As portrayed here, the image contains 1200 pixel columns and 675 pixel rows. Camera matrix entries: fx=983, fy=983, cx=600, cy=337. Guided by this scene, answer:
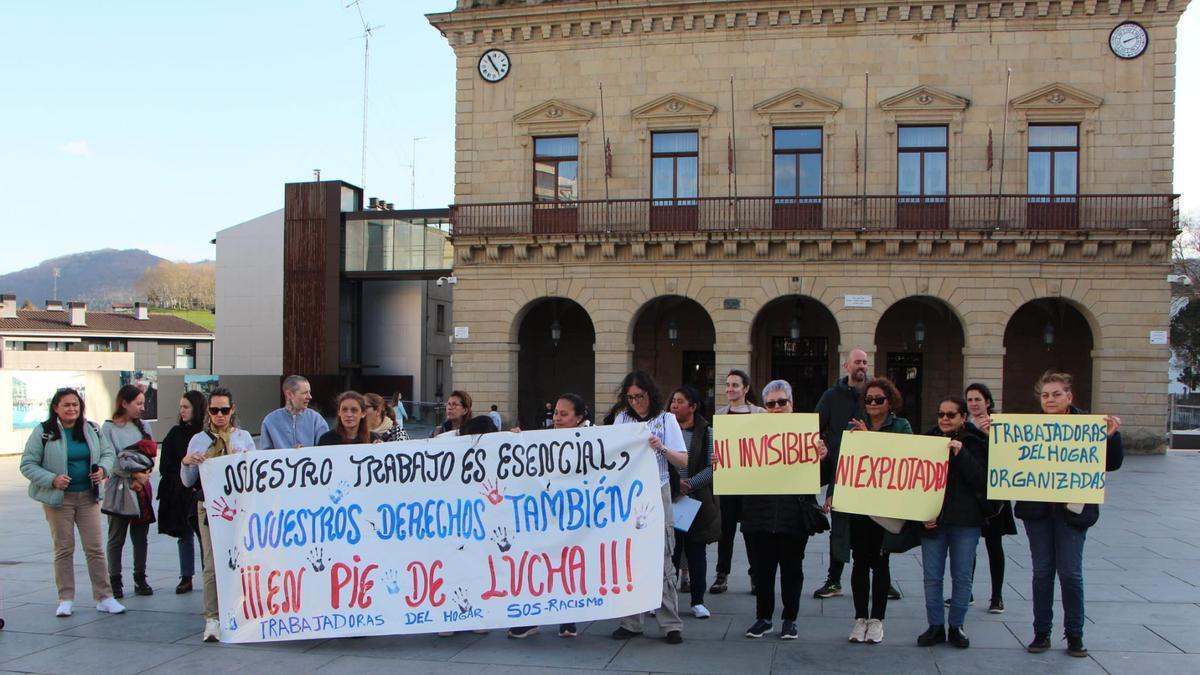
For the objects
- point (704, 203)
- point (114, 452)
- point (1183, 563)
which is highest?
point (704, 203)

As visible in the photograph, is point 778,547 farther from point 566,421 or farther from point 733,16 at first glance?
point 733,16

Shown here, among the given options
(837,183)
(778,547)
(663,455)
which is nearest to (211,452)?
(663,455)

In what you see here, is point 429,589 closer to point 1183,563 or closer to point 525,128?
point 1183,563

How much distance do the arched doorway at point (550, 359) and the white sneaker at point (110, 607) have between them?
22.3 metres

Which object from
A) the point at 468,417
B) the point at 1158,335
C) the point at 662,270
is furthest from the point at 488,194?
the point at 468,417

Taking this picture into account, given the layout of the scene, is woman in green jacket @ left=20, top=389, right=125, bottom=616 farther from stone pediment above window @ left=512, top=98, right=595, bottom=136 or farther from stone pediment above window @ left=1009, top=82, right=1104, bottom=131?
stone pediment above window @ left=1009, top=82, right=1104, bottom=131

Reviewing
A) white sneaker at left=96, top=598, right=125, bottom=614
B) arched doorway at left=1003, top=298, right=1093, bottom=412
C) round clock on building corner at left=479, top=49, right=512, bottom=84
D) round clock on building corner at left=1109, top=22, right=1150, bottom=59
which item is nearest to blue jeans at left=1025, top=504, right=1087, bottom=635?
white sneaker at left=96, top=598, right=125, bottom=614

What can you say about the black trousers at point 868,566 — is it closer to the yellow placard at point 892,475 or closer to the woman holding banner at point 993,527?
the yellow placard at point 892,475

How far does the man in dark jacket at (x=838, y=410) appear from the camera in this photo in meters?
8.38

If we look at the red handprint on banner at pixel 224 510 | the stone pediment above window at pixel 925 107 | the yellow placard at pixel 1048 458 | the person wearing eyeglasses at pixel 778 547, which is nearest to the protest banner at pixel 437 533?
the red handprint on banner at pixel 224 510

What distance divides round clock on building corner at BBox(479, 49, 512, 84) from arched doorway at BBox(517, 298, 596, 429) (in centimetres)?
704

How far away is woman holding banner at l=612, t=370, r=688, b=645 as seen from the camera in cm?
736

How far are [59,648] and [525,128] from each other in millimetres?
21756

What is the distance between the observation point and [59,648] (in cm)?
730
